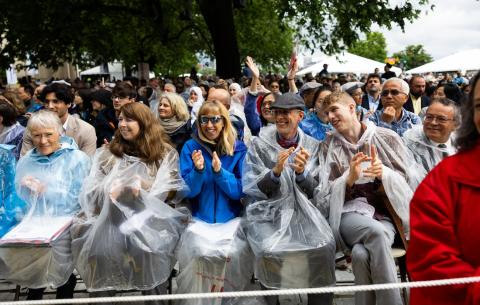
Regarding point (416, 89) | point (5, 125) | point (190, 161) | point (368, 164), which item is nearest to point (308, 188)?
point (368, 164)

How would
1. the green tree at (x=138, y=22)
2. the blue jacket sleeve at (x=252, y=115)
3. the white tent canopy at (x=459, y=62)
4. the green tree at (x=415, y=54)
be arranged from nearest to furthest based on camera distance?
the blue jacket sleeve at (x=252, y=115) < the green tree at (x=138, y=22) < the white tent canopy at (x=459, y=62) < the green tree at (x=415, y=54)

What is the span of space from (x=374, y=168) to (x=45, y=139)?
249 centimetres

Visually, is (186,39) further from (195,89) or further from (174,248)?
(174,248)

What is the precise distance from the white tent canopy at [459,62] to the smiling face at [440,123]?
874 inches

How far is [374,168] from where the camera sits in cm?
366

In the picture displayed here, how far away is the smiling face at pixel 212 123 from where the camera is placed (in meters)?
4.23

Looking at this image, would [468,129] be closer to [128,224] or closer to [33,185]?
[128,224]

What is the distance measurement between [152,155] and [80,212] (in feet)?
2.26

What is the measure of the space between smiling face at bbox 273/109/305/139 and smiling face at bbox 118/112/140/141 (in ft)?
3.63

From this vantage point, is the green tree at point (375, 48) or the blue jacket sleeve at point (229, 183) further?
the green tree at point (375, 48)

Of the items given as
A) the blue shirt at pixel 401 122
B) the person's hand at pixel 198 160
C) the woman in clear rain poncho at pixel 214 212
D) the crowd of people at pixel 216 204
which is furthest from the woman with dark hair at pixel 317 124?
the person's hand at pixel 198 160

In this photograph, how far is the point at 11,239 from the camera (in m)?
3.75

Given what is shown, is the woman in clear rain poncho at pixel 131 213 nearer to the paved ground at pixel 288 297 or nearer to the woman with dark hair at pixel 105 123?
the paved ground at pixel 288 297

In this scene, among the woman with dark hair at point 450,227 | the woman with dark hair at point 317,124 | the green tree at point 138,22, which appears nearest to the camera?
the woman with dark hair at point 450,227
